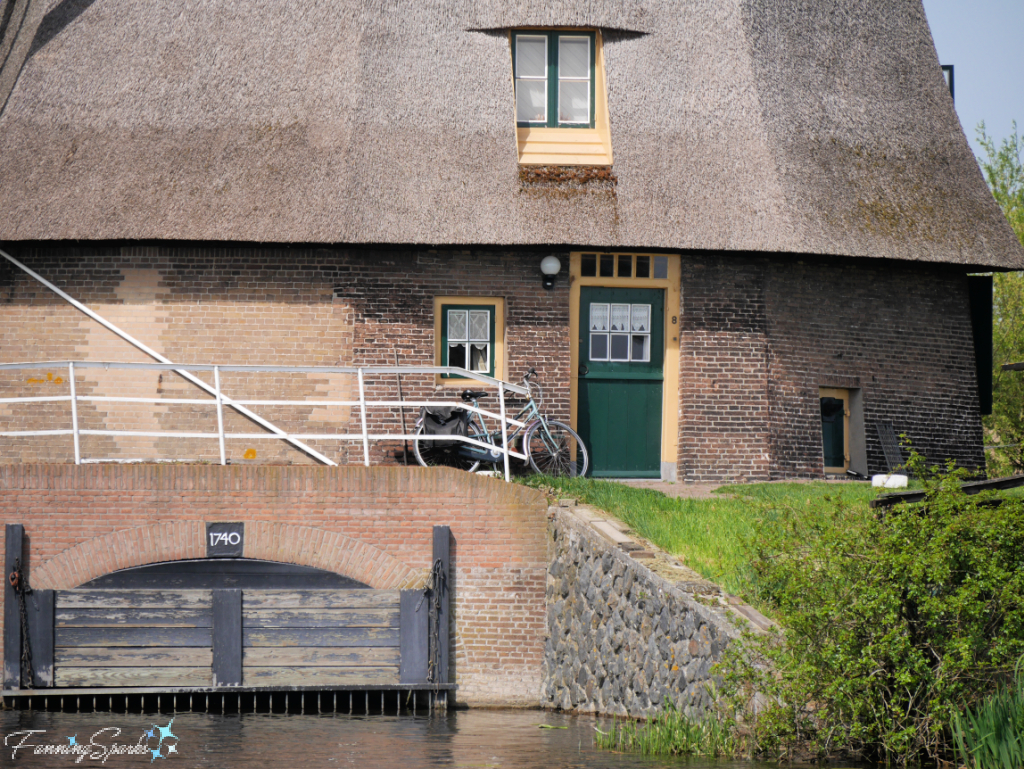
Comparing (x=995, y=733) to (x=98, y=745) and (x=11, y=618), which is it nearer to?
(x=98, y=745)

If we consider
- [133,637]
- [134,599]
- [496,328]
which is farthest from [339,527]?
[496,328]

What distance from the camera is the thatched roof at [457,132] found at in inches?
576

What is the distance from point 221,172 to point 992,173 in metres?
18.2

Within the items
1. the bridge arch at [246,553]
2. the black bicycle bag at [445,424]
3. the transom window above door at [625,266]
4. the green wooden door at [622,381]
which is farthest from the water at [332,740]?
the transom window above door at [625,266]

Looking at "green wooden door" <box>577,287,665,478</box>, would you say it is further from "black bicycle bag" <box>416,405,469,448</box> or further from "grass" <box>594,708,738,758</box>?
"grass" <box>594,708,738,758</box>

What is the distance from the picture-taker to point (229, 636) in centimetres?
1198

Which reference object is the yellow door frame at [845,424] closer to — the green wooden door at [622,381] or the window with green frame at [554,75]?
the green wooden door at [622,381]

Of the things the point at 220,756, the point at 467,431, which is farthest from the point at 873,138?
the point at 220,756

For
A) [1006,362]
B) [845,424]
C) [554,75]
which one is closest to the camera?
[554,75]

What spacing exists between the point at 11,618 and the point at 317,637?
10.0 ft

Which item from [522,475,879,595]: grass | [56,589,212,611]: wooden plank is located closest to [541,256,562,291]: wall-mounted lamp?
[522,475,879,595]: grass

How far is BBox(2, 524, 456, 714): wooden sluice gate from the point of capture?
468 inches

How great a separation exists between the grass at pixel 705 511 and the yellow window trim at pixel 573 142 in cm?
428

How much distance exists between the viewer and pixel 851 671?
7.63 m
